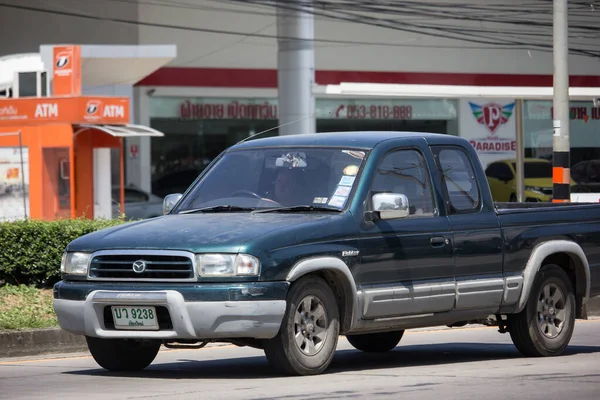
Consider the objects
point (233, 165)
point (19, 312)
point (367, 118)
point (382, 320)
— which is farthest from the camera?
point (367, 118)

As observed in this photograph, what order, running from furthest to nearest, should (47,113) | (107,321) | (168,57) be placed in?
(168,57) → (47,113) → (107,321)

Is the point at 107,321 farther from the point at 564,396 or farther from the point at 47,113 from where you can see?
the point at 47,113

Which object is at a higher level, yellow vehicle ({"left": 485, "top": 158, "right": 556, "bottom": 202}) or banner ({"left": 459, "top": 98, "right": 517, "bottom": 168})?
banner ({"left": 459, "top": 98, "right": 517, "bottom": 168})

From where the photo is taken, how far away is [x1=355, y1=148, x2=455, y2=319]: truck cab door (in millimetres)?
9305

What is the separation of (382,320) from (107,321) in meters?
2.01

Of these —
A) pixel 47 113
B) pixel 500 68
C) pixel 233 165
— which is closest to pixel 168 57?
pixel 47 113

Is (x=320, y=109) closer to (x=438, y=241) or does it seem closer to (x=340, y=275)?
(x=438, y=241)

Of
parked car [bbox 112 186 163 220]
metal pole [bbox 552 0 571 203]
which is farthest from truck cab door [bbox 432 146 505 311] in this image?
parked car [bbox 112 186 163 220]

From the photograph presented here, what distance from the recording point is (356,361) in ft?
34.6

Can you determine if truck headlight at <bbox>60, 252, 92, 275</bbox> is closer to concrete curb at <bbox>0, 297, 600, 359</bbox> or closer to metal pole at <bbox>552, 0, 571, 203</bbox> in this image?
concrete curb at <bbox>0, 297, 600, 359</bbox>

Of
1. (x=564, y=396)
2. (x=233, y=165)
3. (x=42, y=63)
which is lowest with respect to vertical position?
(x=564, y=396)

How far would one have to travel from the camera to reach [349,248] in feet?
29.9

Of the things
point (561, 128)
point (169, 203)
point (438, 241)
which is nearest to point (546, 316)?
point (438, 241)

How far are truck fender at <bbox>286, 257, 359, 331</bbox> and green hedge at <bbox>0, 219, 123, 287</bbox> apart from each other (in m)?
6.23
